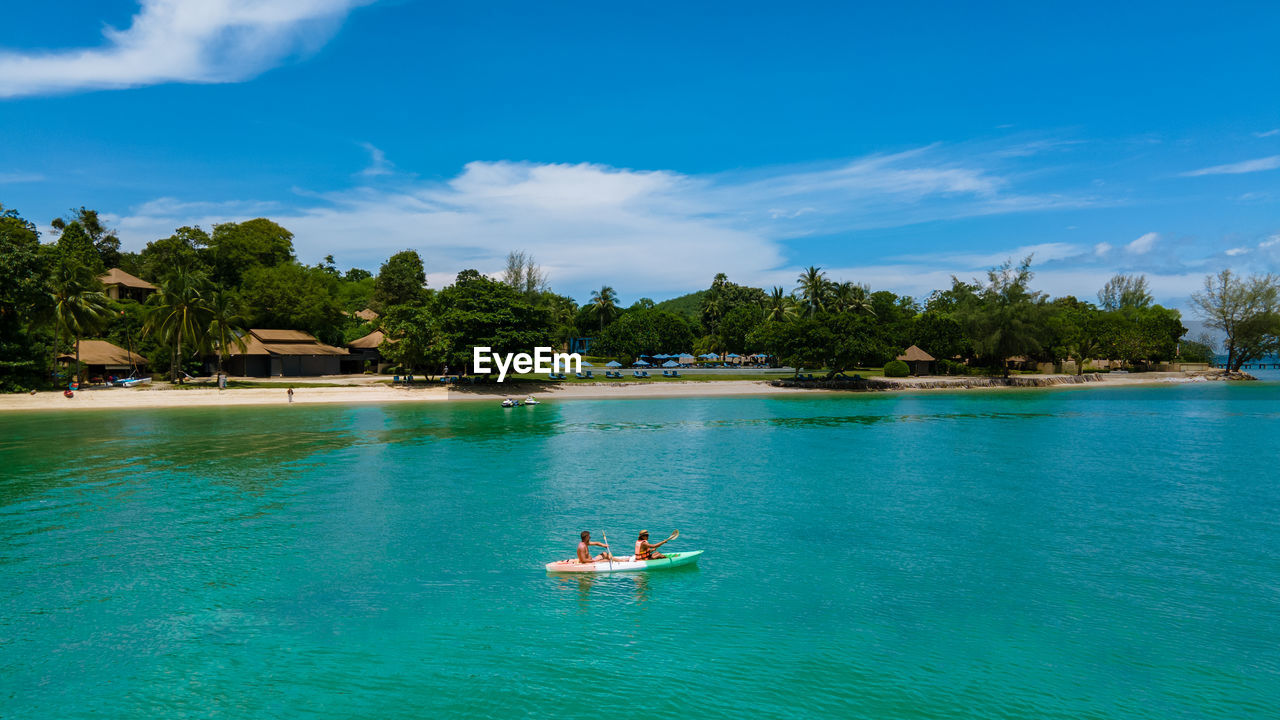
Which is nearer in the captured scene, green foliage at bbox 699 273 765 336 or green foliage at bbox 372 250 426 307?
green foliage at bbox 372 250 426 307

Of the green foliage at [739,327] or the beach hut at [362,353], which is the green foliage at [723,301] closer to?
the green foliage at [739,327]

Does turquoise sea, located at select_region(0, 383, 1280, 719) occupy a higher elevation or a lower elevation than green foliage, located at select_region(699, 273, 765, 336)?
lower

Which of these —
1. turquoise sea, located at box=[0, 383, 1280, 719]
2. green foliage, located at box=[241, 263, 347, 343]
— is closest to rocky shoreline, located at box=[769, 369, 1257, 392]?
turquoise sea, located at box=[0, 383, 1280, 719]

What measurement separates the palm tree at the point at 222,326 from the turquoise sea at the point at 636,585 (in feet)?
118

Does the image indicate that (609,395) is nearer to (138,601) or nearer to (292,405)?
(292,405)

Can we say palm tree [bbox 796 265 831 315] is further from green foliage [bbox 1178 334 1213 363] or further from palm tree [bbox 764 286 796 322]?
green foliage [bbox 1178 334 1213 363]

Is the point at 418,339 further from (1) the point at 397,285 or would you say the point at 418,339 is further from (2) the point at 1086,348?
(2) the point at 1086,348

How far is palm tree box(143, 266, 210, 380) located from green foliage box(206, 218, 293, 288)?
88.8ft

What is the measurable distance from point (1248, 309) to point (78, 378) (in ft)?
560

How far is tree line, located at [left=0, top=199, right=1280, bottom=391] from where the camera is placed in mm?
73062

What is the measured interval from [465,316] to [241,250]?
53440mm

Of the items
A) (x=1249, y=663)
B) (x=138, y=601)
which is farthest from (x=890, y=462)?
(x=138, y=601)

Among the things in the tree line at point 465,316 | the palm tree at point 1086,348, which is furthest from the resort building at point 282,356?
the palm tree at point 1086,348

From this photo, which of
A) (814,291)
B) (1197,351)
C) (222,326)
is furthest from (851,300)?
(222,326)
